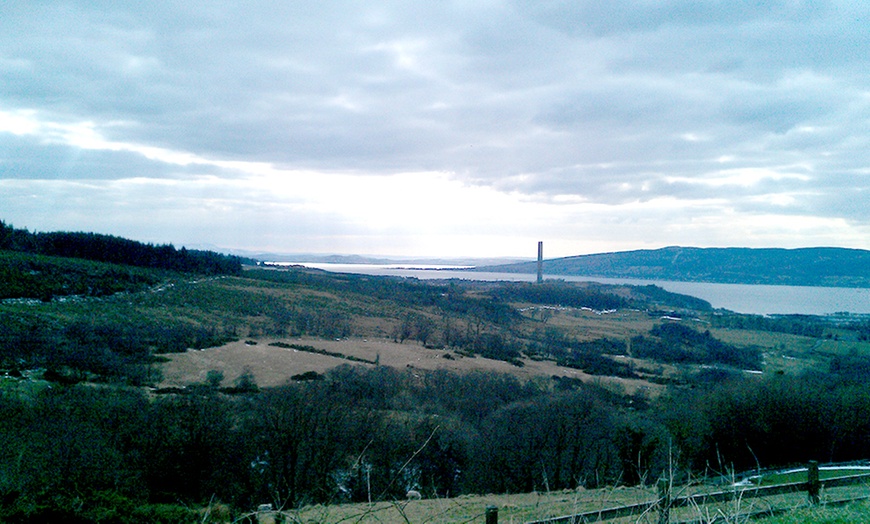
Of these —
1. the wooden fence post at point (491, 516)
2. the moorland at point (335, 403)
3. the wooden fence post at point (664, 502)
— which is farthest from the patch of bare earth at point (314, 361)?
the wooden fence post at point (664, 502)

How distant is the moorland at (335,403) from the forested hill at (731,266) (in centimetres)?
8047

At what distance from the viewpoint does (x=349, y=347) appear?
43.7 metres

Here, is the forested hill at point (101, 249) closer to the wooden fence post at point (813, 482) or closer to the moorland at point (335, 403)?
the moorland at point (335, 403)

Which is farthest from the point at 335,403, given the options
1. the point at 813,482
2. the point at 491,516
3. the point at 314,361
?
the point at 314,361

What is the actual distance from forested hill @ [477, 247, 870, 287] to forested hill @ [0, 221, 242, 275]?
437ft

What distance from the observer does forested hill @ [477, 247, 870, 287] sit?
415 ft

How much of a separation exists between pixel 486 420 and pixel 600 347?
119 ft

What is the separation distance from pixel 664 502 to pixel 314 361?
3403 cm

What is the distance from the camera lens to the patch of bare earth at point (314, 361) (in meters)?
29.6

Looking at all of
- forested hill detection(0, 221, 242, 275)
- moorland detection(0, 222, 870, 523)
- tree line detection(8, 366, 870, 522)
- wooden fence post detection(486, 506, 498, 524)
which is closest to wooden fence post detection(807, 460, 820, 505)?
moorland detection(0, 222, 870, 523)

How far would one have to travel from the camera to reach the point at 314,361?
35.5 meters

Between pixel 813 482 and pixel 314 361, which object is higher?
pixel 813 482

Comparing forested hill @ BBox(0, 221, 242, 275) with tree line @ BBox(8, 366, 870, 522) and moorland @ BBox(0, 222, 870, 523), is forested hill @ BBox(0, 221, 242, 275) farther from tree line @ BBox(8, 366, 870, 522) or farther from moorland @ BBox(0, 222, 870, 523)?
tree line @ BBox(8, 366, 870, 522)

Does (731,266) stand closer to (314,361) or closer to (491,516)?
(314,361)
